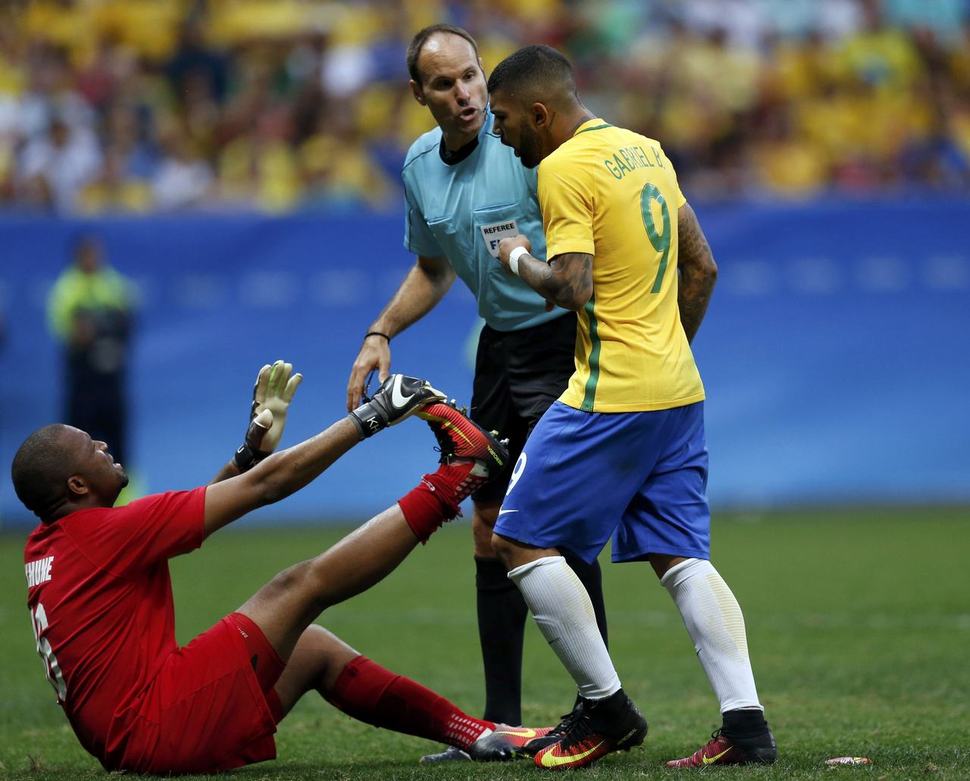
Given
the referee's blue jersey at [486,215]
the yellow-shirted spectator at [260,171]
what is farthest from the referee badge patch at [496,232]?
the yellow-shirted spectator at [260,171]

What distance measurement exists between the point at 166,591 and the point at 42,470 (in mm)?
508

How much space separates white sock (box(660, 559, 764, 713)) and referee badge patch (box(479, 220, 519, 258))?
1279 millimetres

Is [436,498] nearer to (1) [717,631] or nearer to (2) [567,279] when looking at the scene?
(2) [567,279]

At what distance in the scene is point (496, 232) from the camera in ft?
17.0

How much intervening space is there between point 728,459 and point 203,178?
18.2 feet

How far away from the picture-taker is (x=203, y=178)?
1464 cm

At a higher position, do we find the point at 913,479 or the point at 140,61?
the point at 140,61

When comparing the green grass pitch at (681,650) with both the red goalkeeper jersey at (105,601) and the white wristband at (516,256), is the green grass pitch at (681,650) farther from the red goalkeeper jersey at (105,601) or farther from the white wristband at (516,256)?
the white wristband at (516,256)

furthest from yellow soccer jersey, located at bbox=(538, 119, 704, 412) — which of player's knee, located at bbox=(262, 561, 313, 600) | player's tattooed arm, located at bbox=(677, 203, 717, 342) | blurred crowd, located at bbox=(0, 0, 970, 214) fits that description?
blurred crowd, located at bbox=(0, 0, 970, 214)

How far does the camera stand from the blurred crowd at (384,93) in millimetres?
14492

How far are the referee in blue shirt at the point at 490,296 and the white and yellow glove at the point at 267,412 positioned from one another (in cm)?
42

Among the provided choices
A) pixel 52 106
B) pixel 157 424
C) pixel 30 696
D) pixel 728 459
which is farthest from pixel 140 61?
pixel 30 696

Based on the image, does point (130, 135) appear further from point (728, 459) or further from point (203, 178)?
point (728, 459)

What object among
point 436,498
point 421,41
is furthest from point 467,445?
point 421,41
